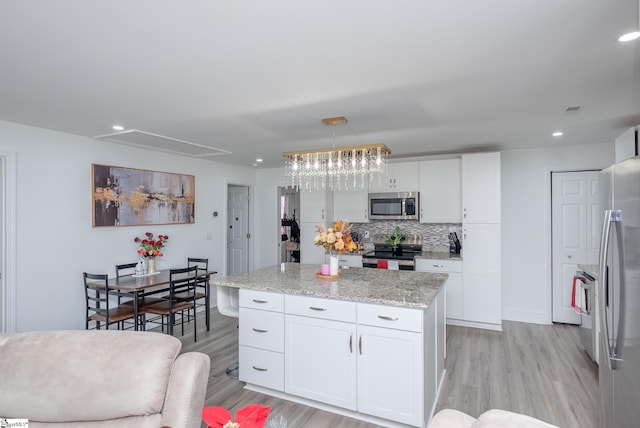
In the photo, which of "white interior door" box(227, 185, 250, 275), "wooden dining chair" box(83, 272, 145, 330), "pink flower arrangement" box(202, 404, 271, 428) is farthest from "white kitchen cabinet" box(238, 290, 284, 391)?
"white interior door" box(227, 185, 250, 275)

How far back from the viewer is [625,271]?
1477 millimetres

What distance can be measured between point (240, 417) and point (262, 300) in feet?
6.17

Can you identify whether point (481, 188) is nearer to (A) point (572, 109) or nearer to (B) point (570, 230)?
(B) point (570, 230)

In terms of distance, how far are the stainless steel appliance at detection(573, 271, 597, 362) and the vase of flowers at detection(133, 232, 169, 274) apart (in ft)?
15.7

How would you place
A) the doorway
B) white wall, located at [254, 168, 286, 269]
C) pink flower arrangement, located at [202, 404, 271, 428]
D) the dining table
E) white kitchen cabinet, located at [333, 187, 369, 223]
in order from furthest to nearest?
the doorway → white wall, located at [254, 168, 286, 269] → white kitchen cabinet, located at [333, 187, 369, 223] → the dining table → pink flower arrangement, located at [202, 404, 271, 428]

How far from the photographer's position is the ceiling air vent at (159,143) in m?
3.68

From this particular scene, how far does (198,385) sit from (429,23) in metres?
1.98

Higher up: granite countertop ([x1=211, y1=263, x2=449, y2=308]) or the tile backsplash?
the tile backsplash

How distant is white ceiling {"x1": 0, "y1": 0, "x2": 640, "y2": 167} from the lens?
1.50 metres

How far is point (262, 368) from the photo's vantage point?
9.05 ft

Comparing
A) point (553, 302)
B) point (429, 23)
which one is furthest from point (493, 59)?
point (553, 302)

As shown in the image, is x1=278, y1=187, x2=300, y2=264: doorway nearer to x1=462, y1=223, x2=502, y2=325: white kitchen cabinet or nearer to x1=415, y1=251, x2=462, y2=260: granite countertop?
x1=415, y1=251, x2=462, y2=260: granite countertop

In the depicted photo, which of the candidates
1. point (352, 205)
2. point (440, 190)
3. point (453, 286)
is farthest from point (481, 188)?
point (352, 205)

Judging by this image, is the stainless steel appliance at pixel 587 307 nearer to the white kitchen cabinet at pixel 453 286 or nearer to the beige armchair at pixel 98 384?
the white kitchen cabinet at pixel 453 286
